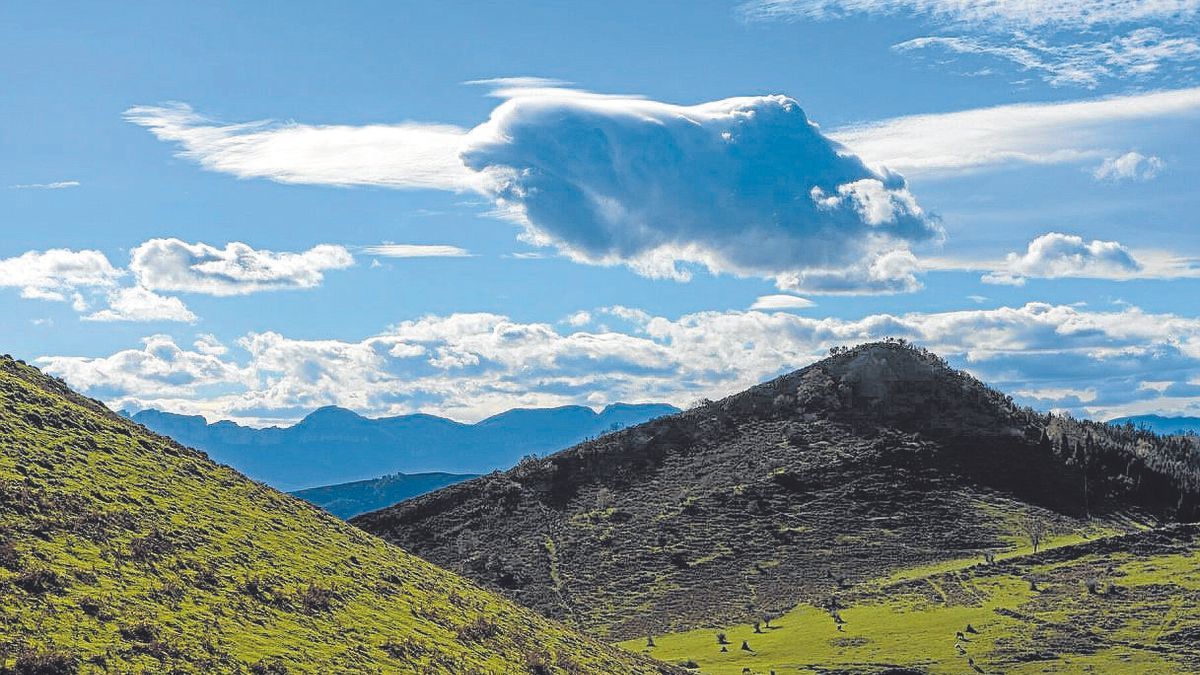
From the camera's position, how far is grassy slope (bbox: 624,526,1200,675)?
8869cm

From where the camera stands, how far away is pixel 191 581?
141ft

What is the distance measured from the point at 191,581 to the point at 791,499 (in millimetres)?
119564

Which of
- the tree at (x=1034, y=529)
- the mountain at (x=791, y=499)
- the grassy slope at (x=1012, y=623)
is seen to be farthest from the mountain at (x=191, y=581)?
the tree at (x=1034, y=529)

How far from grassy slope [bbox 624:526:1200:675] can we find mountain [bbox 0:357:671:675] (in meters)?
31.6

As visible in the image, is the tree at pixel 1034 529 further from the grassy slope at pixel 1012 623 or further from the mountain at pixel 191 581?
the mountain at pixel 191 581

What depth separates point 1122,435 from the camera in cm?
18025

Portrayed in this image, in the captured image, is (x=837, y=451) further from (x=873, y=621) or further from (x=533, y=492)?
(x=873, y=621)

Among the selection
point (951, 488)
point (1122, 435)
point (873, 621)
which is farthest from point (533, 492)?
point (1122, 435)

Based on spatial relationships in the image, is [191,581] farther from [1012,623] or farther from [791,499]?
[791,499]

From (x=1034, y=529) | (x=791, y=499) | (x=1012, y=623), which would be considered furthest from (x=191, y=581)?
(x=1034, y=529)

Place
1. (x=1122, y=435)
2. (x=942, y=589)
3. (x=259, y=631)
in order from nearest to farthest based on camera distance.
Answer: (x=259, y=631)
(x=942, y=589)
(x=1122, y=435)

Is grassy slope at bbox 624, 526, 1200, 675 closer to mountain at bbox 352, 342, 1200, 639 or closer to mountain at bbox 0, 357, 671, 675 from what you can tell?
mountain at bbox 352, 342, 1200, 639

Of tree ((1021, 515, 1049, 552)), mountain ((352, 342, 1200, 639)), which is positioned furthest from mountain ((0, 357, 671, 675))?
tree ((1021, 515, 1049, 552))

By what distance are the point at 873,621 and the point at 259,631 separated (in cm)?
7858
